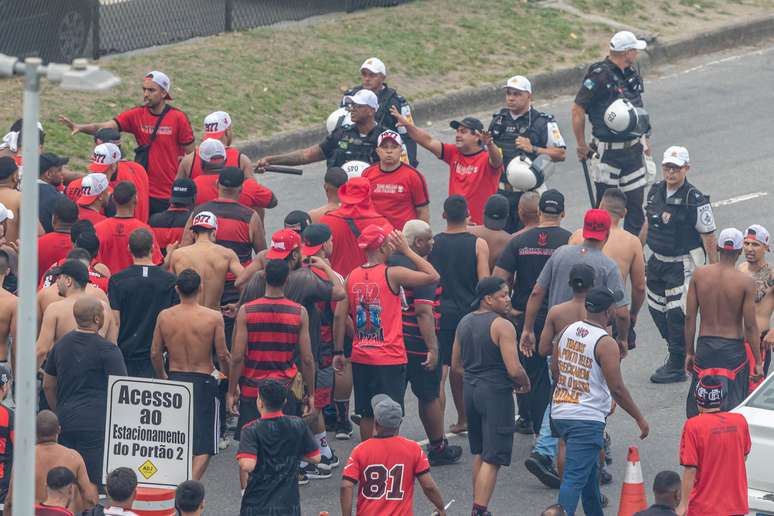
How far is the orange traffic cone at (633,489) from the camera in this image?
11266 millimetres

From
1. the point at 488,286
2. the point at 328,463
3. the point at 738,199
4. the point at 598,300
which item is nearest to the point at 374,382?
the point at 328,463

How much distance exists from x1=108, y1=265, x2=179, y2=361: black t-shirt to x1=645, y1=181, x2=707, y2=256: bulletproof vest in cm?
453

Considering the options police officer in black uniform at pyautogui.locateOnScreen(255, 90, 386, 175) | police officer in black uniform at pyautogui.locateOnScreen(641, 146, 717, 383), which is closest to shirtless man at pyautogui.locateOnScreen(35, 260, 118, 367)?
police officer in black uniform at pyautogui.locateOnScreen(255, 90, 386, 175)

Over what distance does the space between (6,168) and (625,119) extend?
6.05m

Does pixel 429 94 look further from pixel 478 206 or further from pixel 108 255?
pixel 108 255

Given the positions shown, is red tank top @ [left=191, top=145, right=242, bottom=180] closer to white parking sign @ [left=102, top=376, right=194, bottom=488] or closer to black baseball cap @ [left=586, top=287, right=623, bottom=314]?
white parking sign @ [left=102, top=376, right=194, bottom=488]

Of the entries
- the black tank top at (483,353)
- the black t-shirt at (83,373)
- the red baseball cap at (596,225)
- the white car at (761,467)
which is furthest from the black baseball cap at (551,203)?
the black t-shirt at (83,373)

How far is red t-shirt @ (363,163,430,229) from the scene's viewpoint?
14.7m

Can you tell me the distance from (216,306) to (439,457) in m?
2.04

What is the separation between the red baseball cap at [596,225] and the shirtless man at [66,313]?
3528mm

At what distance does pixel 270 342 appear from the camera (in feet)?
38.7

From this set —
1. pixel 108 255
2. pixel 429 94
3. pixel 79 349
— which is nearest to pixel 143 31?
pixel 429 94

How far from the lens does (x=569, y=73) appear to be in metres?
23.6

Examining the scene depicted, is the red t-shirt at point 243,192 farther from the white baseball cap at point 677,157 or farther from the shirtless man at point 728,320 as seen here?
the shirtless man at point 728,320
